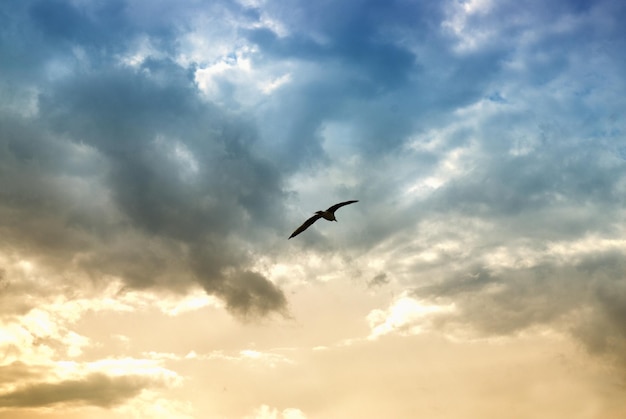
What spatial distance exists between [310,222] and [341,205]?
6.34 meters

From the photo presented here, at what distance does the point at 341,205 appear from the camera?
83.1m

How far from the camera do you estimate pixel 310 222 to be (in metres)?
86.8
